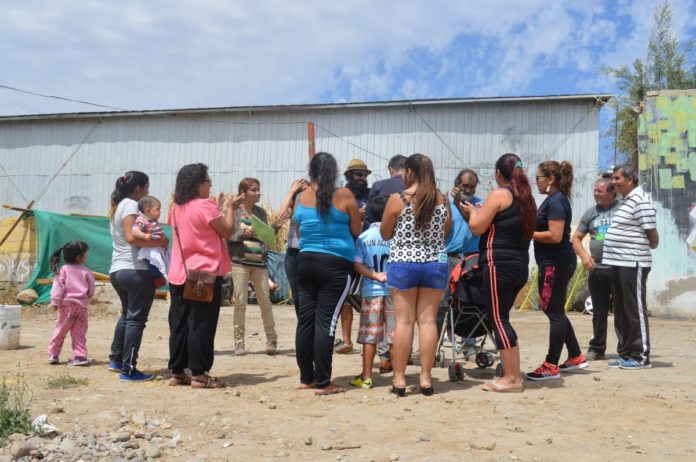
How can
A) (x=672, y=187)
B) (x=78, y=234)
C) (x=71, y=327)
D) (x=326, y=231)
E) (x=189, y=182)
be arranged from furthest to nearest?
(x=78, y=234), (x=672, y=187), (x=71, y=327), (x=189, y=182), (x=326, y=231)

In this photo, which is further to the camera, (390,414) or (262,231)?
(262,231)

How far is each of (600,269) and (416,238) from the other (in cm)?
290

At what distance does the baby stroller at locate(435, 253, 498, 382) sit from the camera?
6.26 m

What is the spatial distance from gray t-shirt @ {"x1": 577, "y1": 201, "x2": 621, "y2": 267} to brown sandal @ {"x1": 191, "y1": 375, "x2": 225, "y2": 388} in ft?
13.6

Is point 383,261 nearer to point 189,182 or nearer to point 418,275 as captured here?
point 418,275

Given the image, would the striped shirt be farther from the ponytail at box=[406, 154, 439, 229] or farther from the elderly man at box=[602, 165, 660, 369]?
the ponytail at box=[406, 154, 439, 229]

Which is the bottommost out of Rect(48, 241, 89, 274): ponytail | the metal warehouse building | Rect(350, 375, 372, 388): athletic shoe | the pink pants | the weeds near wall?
the weeds near wall

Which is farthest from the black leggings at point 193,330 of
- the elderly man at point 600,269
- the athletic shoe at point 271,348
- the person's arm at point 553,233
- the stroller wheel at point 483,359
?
the elderly man at point 600,269

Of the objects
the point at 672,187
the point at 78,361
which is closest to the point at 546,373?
the point at 78,361

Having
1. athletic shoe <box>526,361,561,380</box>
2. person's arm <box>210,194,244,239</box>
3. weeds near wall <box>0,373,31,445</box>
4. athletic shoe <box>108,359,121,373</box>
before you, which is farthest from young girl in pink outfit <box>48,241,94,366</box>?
athletic shoe <box>526,361,561,380</box>

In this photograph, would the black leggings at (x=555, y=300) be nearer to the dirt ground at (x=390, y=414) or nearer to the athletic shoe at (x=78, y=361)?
the dirt ground at (x=390, y=414)

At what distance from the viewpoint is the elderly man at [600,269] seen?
7.67 meters

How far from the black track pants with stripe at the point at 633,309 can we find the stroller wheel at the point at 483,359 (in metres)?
1.36

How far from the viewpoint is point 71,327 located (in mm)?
7480
